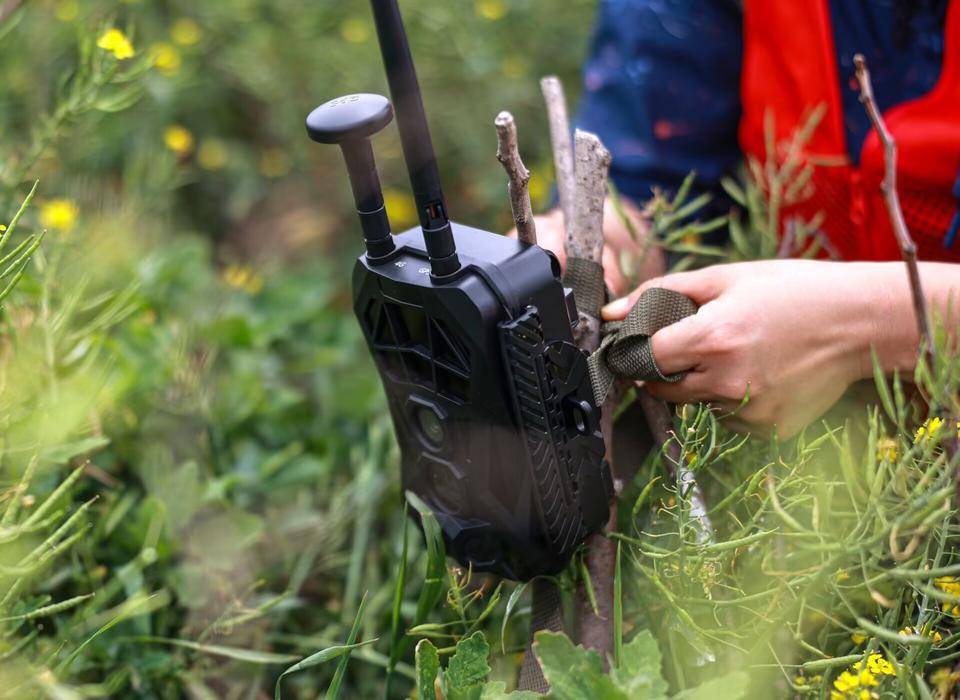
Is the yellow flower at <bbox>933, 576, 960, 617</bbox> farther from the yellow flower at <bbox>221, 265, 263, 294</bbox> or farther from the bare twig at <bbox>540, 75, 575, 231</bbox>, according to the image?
the yellow flower at <bbox>221, 265, 263, 294</bbox>

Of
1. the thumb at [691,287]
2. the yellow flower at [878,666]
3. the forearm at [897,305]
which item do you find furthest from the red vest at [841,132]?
the yellow flower at [878,666]

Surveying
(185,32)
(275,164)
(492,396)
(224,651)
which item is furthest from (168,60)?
(492,396)

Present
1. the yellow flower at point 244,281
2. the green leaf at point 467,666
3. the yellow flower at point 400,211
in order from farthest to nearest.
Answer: the yellow flower at point 400,211, the yellow flower at point 244,281, the green leaf at point 467,666

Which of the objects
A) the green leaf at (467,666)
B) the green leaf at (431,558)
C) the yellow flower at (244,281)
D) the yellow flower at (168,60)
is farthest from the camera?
the yellow flower at (168,60)

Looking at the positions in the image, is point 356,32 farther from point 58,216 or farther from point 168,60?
point 58,216

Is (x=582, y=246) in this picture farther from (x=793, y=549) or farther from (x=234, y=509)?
(x=234, y=509)

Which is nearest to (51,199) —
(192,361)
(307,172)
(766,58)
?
(192,361)

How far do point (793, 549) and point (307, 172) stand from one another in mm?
1726

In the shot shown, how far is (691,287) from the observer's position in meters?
0.89

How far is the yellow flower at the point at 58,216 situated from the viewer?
4.15 feet

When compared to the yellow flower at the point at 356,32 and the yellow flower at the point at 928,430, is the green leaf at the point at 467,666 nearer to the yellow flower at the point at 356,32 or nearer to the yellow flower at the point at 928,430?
the yellow flower at the point at 928,430

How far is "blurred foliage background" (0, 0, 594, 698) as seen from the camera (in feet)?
3.18

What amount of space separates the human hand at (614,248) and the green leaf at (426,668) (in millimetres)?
442

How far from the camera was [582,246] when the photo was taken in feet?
3.01
